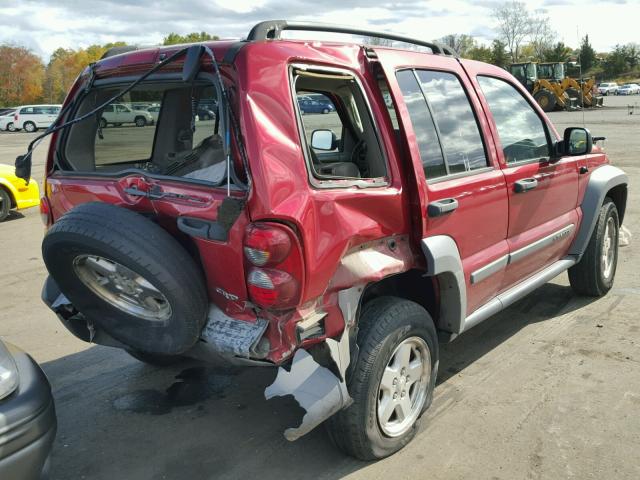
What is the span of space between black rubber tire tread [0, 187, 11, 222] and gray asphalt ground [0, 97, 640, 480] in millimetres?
5240

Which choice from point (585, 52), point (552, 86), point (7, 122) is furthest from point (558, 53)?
point (585, 52)

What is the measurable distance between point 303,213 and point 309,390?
757mm

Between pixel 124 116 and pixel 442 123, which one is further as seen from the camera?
pixel 124 116

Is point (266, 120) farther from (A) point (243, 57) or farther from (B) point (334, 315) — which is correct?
(B) point (334, 315)

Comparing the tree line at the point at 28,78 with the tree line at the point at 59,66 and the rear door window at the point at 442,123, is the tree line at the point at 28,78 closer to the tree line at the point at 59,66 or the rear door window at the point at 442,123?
the tree line at the point at 59,66

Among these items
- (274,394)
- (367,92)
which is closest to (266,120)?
(367,92)

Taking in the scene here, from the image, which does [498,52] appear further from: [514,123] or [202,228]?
[202,228]

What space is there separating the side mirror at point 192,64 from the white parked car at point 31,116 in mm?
41092

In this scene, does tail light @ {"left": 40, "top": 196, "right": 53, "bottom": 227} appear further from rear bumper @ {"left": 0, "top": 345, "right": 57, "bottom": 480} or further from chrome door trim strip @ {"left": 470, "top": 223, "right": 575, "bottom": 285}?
chrome door trim strip @ {"left": 470, "top": 223, "right": 575, "bottom": 285}

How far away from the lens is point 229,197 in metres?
2.54

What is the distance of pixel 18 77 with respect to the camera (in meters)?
77.0

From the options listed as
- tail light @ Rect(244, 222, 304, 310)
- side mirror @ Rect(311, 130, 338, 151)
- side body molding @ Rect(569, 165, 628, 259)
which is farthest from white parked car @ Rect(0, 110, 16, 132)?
tail light @ Rect(244, 222, 304, 310)

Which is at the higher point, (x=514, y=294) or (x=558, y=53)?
(x=558, y=53)

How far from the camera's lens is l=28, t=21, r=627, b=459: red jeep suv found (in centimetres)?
259
